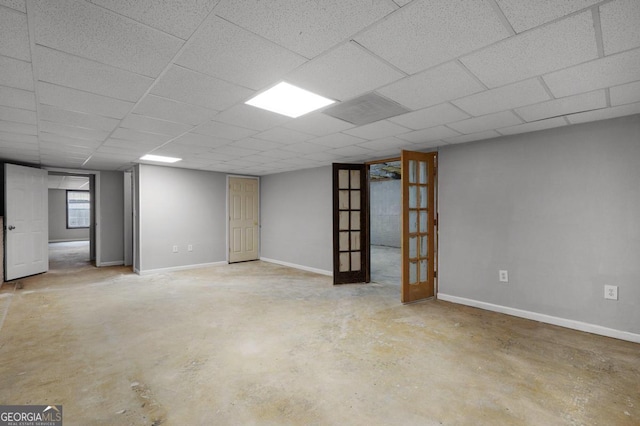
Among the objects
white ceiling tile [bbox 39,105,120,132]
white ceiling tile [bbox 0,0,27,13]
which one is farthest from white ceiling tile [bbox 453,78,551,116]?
white ceiling tile [bbox 39,105,120,132]

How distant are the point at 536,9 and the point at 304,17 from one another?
1.15 m

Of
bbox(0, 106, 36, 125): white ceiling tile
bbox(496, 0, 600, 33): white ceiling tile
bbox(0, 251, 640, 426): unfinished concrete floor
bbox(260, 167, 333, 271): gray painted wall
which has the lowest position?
bbox(0, 251, 640, 426): unfinished concrete floor

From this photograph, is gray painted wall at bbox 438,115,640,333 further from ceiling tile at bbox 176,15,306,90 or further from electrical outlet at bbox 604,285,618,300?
ceiling tile at bbox 176,15,306,90

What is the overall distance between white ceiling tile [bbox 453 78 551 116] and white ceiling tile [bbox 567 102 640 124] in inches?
31.9

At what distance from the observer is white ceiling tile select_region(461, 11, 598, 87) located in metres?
1.57

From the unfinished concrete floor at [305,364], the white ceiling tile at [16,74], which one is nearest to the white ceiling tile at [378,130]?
the unfinished concrete floor at [305,364]

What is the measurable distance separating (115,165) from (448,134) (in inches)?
258

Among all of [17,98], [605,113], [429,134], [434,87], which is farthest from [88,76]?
[605,113]

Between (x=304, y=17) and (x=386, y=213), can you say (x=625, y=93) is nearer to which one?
(x=304, y=17)

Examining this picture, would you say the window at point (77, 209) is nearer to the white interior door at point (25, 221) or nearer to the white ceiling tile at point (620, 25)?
the white interior door at point (25, 221)

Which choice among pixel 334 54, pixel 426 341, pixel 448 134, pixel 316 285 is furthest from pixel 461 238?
pixel 334 54

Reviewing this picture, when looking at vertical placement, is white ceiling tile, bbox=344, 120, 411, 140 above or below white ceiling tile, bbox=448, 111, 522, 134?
above

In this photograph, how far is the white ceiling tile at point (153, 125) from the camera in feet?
9.93

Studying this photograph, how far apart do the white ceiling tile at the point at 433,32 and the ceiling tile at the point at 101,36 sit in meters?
1.17
